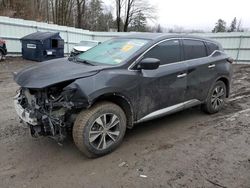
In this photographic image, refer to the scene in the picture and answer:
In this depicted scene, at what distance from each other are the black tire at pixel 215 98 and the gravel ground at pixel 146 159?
33 cm

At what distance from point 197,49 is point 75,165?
312 cm

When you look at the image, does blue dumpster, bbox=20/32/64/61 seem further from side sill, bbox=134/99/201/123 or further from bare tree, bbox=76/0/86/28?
bare tree, bbox=76/0/86/28

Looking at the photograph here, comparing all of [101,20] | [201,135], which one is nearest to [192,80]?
[201,135]

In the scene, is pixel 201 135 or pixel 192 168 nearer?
pixel 192 168

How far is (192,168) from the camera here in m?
3.00

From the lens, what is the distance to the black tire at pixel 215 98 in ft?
15.6

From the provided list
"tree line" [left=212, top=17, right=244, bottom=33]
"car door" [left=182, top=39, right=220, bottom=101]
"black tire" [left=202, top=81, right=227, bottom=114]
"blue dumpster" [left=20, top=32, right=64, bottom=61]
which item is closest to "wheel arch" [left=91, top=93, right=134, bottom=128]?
"car door" [left=182, top=39, right=220, bottom=101]

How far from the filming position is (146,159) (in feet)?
10.5

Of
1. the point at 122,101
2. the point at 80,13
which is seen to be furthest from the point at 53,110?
the point at 80,13

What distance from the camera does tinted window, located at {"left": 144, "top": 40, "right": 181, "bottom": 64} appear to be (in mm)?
3709

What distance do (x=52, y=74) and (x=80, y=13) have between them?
1210 inches

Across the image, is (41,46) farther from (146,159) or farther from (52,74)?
(146,159)

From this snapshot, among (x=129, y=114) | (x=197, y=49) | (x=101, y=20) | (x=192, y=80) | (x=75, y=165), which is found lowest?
(x=75, y=165)

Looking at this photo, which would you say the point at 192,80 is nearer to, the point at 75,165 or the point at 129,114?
the point at 129,114
